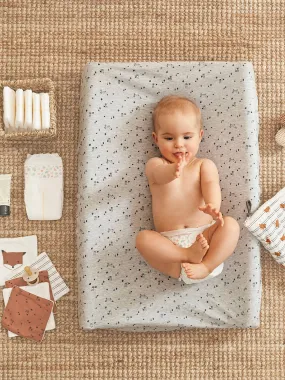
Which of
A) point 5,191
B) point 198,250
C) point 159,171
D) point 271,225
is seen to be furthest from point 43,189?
point 271,225

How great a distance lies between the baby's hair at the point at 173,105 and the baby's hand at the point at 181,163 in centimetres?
12

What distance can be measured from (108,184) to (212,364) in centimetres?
70

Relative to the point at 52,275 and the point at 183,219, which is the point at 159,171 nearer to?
the point at 183,219

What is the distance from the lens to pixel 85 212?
5.17 feet

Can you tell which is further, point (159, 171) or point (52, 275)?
point (52, 275)

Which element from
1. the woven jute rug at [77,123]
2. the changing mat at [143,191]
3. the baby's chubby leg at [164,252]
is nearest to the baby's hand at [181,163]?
the changing mat at [143,191]

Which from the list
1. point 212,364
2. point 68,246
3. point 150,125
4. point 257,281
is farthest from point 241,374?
point 150,125

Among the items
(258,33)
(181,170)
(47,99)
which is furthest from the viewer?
(258,33)

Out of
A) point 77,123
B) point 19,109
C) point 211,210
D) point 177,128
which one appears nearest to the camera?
point 211,210

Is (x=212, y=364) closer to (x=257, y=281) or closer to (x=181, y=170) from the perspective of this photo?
Answer: (x=257, y=281)

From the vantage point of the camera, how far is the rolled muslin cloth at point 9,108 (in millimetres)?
1615

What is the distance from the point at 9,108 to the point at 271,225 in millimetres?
922

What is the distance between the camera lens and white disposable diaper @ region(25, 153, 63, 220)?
1683mm

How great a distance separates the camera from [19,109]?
1.61 metres
